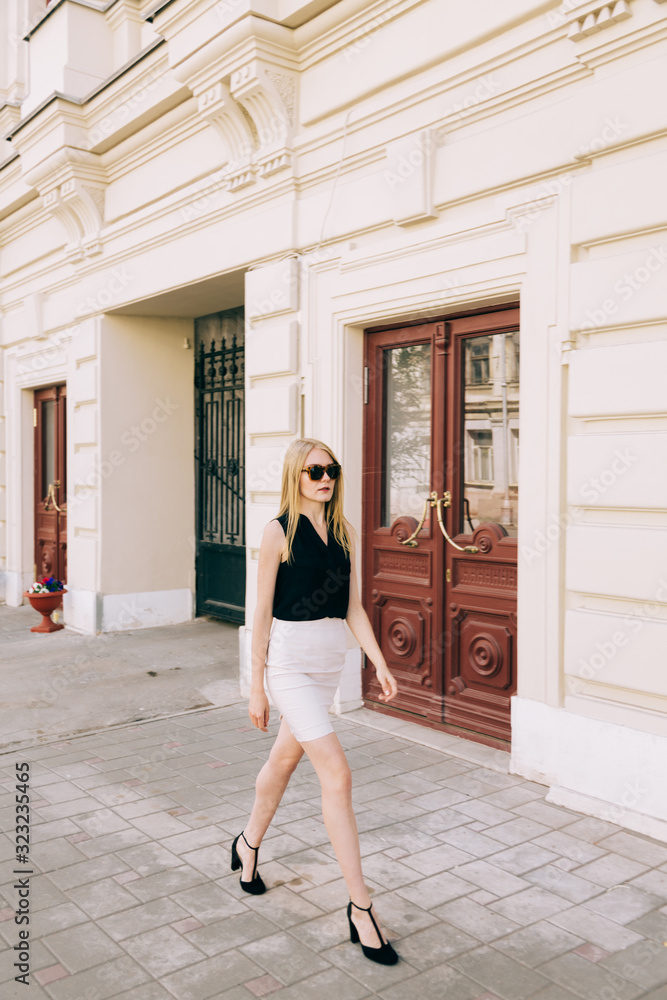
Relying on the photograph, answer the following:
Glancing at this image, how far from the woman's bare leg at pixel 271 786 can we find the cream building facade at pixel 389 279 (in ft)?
5.68

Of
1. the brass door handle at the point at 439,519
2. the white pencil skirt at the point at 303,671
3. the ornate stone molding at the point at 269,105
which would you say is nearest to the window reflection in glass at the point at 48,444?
the ornate stone molding at the point at 269,105

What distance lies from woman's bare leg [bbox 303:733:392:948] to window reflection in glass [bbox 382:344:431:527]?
291 cm

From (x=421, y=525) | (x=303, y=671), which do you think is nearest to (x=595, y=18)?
(x=421, y=525)

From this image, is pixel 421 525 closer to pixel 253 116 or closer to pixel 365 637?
pixel 365 637

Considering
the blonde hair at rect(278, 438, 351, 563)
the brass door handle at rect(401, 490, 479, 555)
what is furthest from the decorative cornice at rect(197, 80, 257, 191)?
the blonde hair at rect(278, 438, 351, 563)

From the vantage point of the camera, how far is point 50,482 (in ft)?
36.1

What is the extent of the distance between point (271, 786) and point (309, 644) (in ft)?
2.12

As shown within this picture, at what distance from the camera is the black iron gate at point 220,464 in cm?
895

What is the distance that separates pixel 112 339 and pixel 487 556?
17.7 feet

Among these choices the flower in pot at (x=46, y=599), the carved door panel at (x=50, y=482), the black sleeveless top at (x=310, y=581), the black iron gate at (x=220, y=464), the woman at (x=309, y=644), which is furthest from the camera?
the carved door panel at (x=50, y=482)

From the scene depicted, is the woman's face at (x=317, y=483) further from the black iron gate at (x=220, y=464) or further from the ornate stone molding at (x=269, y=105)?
the black iron gate at (x=220, y=464)

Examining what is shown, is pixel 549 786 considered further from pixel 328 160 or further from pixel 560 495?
pixel 328 160

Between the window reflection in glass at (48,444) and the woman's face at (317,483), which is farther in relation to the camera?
the window reflection in glass at (48,444)

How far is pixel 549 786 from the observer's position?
455 cm
